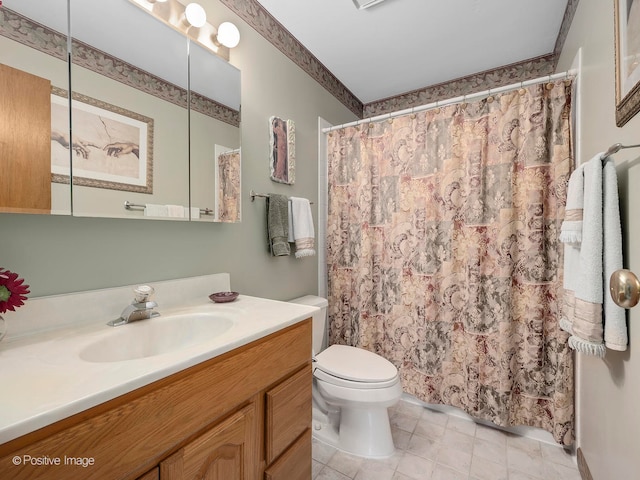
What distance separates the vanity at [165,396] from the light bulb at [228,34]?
1144 mm

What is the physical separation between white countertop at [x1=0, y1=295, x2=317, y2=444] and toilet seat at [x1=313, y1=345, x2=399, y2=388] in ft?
2.18

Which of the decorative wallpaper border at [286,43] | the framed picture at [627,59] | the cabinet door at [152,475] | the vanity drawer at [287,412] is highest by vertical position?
the decorative wallpaper border at [286,43]

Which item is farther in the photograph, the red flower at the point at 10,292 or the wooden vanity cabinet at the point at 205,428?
the red flower at the point at 10,292

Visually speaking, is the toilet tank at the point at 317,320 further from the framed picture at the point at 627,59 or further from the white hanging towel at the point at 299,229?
the framed picture at the point at 627,59

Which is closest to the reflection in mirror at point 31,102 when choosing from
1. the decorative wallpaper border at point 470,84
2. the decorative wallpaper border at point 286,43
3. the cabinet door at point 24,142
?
the cabinet door at point 24,142

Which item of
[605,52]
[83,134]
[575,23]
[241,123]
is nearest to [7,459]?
[83,134]

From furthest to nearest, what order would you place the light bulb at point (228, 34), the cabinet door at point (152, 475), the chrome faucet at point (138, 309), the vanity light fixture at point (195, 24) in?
the light bulb at point (228, 34)
the vanity light fixture at point (195, 24)
the chrome faucet at point (138, 309)
the cabinet door at point (152, 475)

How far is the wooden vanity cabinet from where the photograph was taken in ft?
1.58

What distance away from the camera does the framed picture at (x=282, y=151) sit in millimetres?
1667

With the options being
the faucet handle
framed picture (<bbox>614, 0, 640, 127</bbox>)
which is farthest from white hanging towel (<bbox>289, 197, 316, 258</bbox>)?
framed picture (<bbox>614, 0, 640, 127</bbox>)

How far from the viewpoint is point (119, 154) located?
99 centimetres

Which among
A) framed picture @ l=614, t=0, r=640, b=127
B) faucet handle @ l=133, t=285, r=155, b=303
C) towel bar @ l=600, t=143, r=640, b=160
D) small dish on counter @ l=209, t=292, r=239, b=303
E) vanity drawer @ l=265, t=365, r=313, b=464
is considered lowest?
vanity drawer @ l=265, t=365, r=313, b=464

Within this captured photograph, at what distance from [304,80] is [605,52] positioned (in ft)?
5.01

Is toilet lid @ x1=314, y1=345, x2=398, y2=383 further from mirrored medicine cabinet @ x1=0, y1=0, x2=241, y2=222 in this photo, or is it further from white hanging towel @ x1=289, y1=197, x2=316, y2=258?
mirrored medicine cabinet @ x1=0, y1=0, x2=241, y2=222
